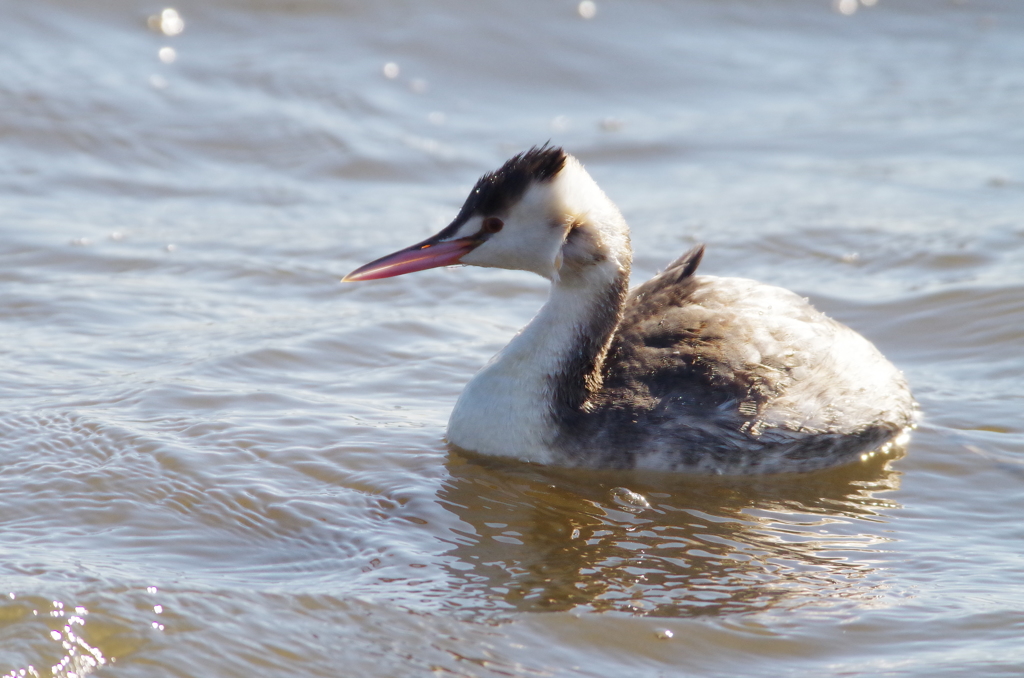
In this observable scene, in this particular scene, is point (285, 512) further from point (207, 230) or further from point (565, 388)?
point (207, 230)

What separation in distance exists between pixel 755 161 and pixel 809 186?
2.49 feet

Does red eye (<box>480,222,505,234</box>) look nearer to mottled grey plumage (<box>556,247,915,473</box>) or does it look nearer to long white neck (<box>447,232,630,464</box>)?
long white neck (<box>447,232,630,464</box>)

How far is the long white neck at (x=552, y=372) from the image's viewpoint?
550 cm

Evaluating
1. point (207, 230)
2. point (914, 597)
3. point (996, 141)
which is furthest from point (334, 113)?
point (914, 597)

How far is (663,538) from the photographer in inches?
190

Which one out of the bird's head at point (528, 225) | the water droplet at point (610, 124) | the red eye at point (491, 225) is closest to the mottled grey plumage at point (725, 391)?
the bird's head at point (528, 225)

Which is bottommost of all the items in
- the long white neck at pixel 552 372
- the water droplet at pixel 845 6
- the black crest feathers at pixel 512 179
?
the long white neck at pixel 552 372

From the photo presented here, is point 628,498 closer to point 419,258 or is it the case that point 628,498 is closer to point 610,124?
point 419,258

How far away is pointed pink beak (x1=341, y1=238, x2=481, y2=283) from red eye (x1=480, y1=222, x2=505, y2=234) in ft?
0.23

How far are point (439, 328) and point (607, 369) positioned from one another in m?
1.90

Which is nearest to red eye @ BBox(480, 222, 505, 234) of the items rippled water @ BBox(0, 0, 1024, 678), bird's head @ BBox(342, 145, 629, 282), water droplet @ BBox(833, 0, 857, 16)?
bird's head @ BBox(342, 145, 629, 282)

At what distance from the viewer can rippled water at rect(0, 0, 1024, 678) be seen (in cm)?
406

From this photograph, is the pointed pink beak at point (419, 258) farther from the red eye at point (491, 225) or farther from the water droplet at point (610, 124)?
the water droplet at point (610, 124)

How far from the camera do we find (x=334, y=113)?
36.9ft
